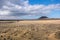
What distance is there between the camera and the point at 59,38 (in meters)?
27.7

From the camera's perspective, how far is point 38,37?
27.7 metres

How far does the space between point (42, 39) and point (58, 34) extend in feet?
10.8

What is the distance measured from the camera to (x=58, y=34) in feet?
93.4

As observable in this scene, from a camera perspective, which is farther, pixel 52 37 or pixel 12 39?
pixel 52 37

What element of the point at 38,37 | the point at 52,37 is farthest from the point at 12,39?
the point at 52,37

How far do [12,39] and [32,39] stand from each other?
3125mm

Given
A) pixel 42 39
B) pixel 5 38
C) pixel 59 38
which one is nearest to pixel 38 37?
pixel 42 39

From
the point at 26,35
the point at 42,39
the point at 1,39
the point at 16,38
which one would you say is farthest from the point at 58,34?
the point at 1,39

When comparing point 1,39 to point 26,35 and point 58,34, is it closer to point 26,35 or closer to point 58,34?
point 26,35

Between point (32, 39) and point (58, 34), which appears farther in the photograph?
point (58, 34)

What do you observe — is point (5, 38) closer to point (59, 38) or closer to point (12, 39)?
point (12, 39)

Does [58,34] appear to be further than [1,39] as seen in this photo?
Yes

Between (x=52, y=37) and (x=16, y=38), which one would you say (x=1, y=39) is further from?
(x=52, y=37)

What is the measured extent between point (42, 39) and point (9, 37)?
205 inches
